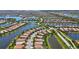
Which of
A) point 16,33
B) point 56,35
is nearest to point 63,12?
point 56,35
